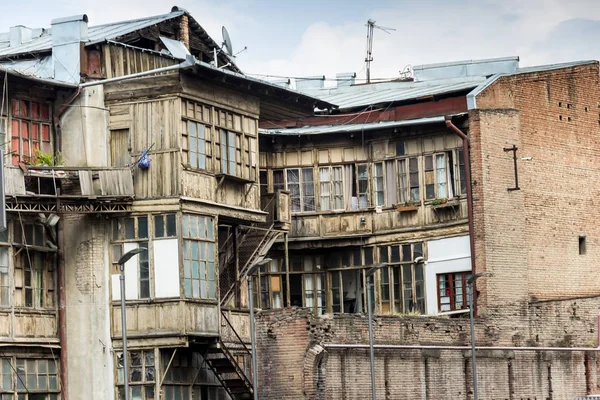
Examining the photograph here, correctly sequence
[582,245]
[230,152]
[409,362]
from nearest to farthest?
1. [230,152]
2. [409,362]
3. [582,245]

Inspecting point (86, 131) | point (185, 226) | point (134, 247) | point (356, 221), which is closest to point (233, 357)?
point (185, 226)

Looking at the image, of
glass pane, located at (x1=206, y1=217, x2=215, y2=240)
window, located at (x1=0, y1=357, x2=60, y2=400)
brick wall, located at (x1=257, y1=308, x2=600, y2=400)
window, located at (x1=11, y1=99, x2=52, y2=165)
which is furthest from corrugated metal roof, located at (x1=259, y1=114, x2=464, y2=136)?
window, located at (x1=0, y1=357, x2=60, y2=400)

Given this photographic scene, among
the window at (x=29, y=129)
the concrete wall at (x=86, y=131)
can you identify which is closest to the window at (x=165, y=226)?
the concrete wall at (x=86, y=131)

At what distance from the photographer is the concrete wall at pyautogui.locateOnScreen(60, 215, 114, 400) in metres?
42.1

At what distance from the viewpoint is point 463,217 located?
50.8 metres

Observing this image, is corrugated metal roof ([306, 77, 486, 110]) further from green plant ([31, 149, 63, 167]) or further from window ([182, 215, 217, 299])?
green plant ([31, 149, 63, 167])

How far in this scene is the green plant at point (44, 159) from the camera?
41906mm

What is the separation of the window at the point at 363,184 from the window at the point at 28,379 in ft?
49.1

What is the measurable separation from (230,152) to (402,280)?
9773 millimetres

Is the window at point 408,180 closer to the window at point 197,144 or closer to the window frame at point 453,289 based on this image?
the window frame at point 453,289

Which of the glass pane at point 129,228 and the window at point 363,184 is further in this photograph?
the window at point 363,184

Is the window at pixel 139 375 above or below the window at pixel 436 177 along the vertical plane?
below

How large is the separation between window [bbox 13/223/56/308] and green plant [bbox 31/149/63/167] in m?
1.73

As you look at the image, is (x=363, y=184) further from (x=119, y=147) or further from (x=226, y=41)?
(x=119, y=147)
